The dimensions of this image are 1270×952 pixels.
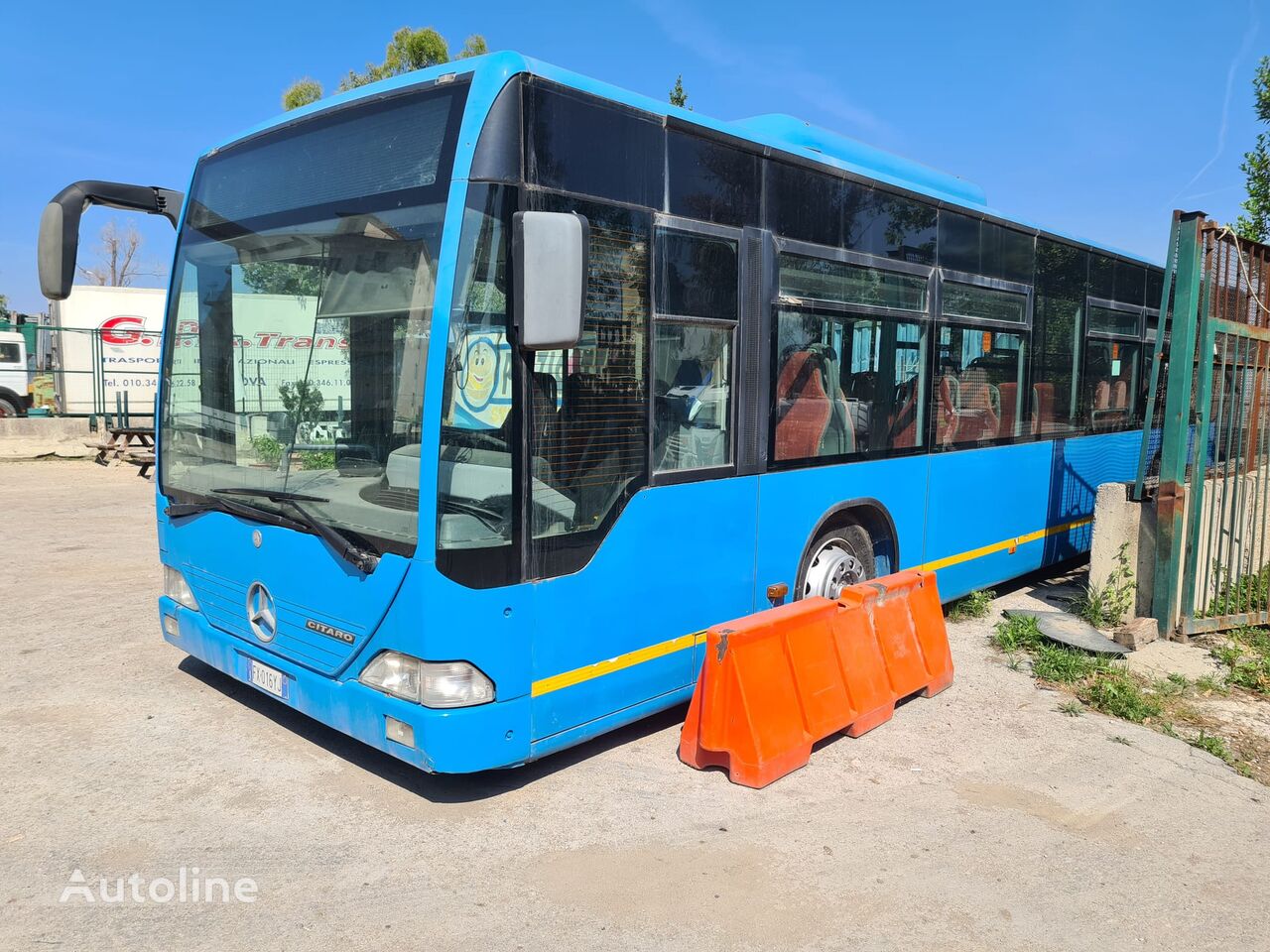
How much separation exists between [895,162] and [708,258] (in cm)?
265

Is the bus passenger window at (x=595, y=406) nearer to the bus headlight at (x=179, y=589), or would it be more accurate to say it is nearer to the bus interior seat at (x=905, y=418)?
the bus headlight at (x=179, y=589)

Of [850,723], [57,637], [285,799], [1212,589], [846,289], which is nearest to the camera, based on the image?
[285,799]

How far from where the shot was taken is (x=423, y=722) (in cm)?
370

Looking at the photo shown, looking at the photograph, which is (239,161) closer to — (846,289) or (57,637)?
(846,289)

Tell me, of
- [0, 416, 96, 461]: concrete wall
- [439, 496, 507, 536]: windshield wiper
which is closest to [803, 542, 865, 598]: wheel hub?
[439, 496, 507, 536]: windshield wiper

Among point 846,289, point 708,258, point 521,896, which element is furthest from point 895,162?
point 521,896

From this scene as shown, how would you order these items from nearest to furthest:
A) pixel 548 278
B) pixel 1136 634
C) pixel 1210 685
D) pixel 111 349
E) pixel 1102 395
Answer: pixel 548 278 < pixel 1210 685 < pixel 1136 634 < pixel 1102 395 < pixel 111 349

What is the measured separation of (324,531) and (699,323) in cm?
204

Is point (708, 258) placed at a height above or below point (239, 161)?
below

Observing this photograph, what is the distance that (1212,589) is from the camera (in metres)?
7.22

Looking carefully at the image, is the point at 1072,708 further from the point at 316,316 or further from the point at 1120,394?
the point at 316,316

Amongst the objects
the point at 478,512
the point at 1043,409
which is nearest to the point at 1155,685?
the point at 1043,409

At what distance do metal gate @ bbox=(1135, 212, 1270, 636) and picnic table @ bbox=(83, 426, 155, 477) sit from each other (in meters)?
15.8

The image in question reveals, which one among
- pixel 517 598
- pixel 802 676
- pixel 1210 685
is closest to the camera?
pixel 517 598
